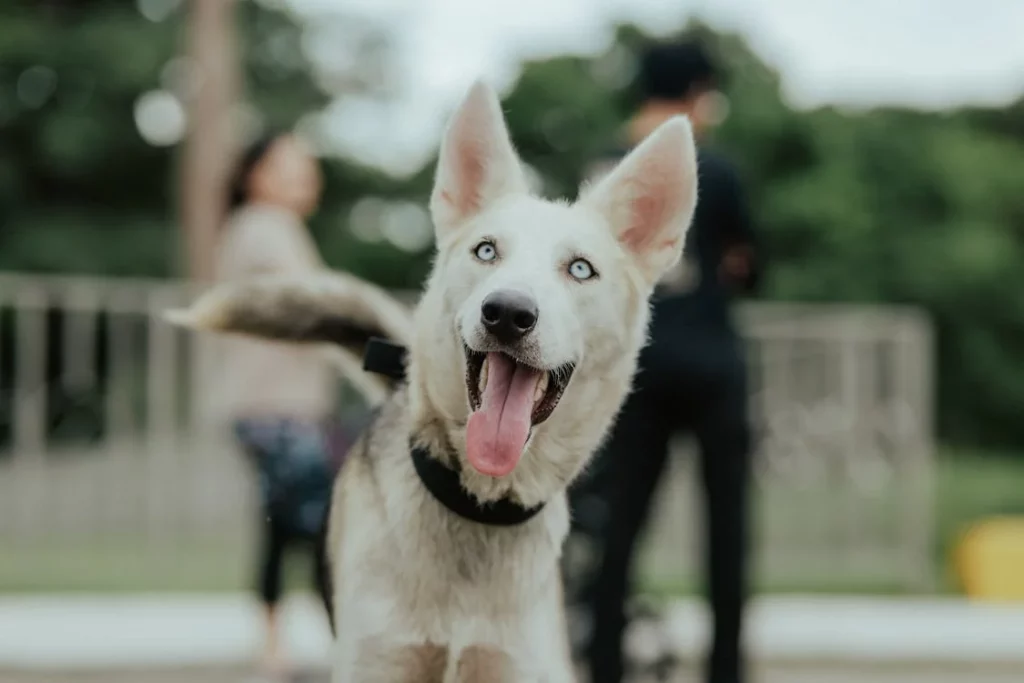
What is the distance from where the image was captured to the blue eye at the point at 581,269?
223 centimetres

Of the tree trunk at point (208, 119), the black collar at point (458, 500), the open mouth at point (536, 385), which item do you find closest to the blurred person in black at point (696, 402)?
the black collar at point (458, 500)

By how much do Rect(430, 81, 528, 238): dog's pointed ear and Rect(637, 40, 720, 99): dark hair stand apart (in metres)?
1.93

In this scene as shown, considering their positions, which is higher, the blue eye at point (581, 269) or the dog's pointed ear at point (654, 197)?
the dog's pointed ear at point (654, 197)

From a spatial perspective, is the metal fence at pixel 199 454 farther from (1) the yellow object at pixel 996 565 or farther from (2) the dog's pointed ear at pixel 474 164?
(2) the dog's pointed ear at pixel 474 164

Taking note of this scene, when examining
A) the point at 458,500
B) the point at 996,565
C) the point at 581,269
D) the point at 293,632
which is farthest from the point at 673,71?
the point at 996,565

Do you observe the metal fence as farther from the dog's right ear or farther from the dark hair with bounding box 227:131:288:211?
the dog's right ear

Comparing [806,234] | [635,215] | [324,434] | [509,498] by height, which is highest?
[635,215]

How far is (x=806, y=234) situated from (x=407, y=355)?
28935 mm

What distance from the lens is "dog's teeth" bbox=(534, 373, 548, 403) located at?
2131mm

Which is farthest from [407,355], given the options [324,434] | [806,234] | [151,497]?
[806,234]

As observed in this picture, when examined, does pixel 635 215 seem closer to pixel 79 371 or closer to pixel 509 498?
pixel 509 498

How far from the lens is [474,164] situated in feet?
7.94

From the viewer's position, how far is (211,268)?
14711mm

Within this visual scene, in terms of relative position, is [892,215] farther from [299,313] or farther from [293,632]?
[299,313]
